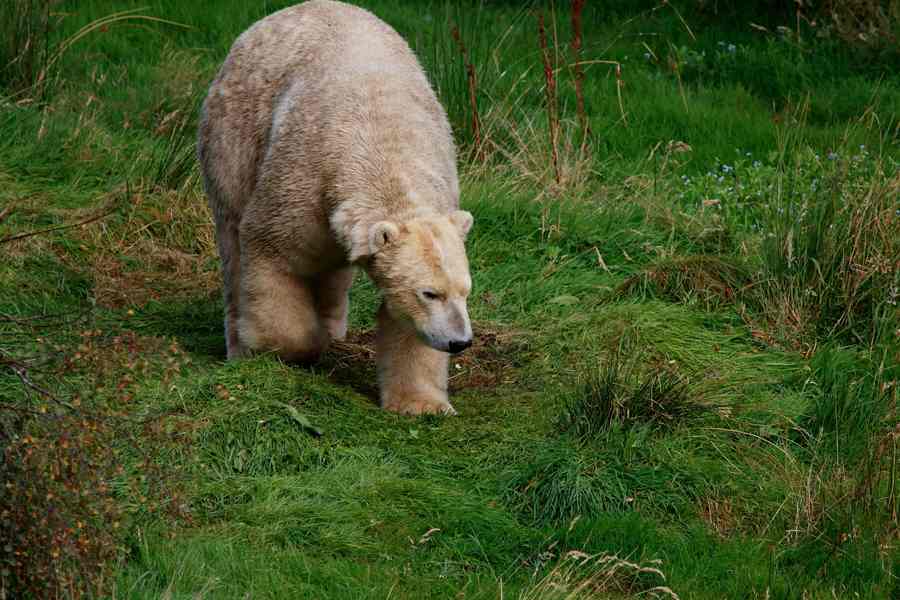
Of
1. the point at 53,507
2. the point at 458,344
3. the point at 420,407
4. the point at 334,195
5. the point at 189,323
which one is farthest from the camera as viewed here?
the point at 189,323

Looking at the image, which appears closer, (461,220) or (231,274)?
(461,220)

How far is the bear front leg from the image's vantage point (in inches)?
255

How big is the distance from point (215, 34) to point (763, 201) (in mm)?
5464

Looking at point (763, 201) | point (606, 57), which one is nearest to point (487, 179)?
point (763, 201)

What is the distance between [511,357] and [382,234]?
1646mm

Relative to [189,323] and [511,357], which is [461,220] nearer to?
[511,357]

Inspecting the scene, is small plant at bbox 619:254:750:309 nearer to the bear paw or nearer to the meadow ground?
the meadow ground

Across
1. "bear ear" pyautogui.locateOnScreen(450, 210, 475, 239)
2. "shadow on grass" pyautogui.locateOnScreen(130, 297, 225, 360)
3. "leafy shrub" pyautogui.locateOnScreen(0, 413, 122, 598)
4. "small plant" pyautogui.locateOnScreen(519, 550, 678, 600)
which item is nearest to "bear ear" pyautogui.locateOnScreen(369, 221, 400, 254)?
"bear ear" pyautogui.locateOnScreen(450, 210, 475, 239)

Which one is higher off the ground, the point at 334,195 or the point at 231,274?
the point at 334,195

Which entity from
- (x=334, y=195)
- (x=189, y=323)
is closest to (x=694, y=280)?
(x=334, y=195)

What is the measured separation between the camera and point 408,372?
6.49m

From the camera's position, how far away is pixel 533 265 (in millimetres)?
8344

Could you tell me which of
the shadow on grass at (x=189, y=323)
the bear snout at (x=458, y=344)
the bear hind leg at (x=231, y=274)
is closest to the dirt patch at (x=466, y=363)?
the bear hind leg at (x=231, y=274)

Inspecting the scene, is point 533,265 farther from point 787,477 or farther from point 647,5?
point 647,5
